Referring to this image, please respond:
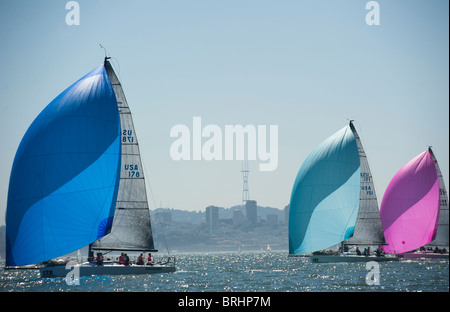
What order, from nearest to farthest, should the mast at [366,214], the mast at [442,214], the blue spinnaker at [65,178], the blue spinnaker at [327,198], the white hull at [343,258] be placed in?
the blue spinnaker at [65,178] → the blue spinnaker at [327,198] → the white hull at [343,258] → the mast at [366,214] → the mast at [442,214]

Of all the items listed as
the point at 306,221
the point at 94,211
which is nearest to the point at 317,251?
the point at 306,221

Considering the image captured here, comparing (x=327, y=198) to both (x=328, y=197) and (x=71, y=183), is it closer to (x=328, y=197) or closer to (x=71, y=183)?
(x=328, y=197)

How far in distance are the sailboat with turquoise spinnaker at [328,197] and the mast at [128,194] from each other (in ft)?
48.1

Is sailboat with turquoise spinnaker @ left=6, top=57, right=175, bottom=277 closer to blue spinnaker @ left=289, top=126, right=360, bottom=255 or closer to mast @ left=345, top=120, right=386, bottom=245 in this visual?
blue spinnaker @ left=289, top=126, right=360, bottom=255

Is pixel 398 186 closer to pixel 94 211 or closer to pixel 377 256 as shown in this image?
pixel 377 256

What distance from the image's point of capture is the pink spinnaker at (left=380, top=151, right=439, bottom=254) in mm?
54094

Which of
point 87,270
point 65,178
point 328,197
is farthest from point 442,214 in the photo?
point 65,178

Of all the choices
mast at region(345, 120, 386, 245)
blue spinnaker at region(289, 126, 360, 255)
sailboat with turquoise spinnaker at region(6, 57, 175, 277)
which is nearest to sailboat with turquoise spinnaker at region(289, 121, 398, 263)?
blue spinnaker at region(289, 126, 360, 255)

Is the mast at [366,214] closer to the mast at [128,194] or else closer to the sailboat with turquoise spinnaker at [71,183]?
the mast at [128,194]

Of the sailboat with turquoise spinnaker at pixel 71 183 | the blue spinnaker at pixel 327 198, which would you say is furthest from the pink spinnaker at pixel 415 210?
the sailboat with turquoise spinnaker at pixel 71 183

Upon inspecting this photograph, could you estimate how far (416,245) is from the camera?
54.2 meters

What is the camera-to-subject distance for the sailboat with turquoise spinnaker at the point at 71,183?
102 ft

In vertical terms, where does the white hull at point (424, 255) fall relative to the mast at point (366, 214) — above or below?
below
